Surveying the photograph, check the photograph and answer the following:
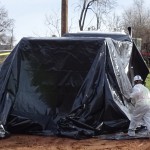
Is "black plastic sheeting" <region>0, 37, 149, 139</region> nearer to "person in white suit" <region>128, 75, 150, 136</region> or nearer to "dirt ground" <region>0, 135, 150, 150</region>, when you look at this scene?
"person in white suit" <region>128, 75, 150, 136</region>

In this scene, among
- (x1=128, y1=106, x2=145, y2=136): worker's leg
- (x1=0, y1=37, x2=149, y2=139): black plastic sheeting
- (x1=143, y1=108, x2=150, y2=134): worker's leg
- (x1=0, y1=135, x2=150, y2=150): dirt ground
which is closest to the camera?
(x1=0, y1=135, x2=150, y2=150): dirt ground

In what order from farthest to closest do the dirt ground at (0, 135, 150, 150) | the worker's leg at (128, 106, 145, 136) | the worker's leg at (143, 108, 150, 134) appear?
the worker's leg at (143, 108, 150, 134) → the worker's leg at (128, 106, 145, 136) → the dirt ground at (0, 135, 150, 150)

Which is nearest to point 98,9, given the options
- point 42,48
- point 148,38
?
point 148,38

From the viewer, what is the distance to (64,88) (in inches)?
408

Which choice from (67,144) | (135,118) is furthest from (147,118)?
(67,144)

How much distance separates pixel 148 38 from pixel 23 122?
4734 cm

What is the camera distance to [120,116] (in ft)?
32.0

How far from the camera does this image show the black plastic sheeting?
31.9 feet

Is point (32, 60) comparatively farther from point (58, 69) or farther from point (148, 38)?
point (148, 38)

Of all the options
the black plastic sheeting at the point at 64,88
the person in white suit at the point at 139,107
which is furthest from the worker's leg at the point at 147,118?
the black plastic sheeting at the point at 64,88

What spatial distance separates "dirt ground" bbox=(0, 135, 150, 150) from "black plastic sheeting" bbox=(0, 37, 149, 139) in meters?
0.51

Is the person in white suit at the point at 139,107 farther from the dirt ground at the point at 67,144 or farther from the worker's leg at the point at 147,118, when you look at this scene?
the dirt ground at the point at 67,144

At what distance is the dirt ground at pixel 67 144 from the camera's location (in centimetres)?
841

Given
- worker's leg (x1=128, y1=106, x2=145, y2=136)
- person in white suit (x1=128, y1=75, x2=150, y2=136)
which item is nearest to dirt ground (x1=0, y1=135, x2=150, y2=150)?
worker's leg (x1=128, y1=106, x2=145, y2=136)
